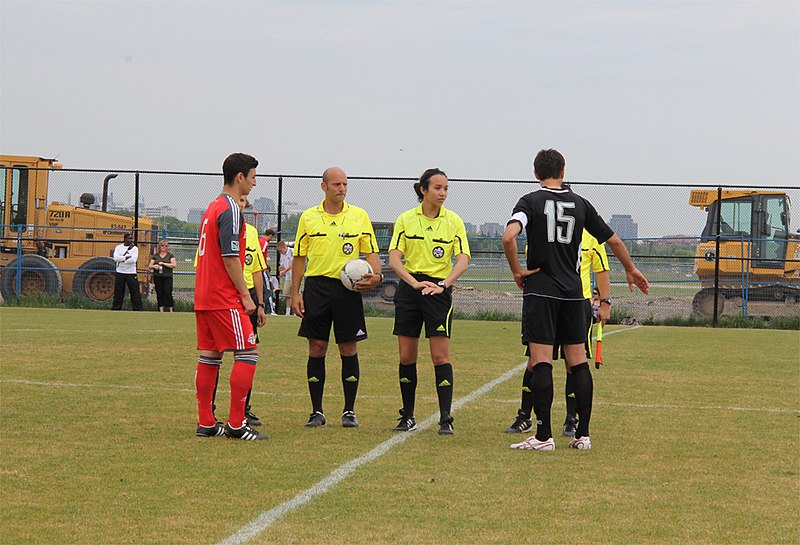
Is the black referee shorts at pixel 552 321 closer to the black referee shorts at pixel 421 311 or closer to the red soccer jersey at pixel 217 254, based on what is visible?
the black referee shorts at pixel 421 311

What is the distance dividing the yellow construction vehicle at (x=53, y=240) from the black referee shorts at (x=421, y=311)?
2042 cm

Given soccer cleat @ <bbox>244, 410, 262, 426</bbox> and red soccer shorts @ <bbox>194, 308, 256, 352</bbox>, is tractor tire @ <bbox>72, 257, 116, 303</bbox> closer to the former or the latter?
soccer cleat @ <bbox>244, 410, 262, 426</bbox>

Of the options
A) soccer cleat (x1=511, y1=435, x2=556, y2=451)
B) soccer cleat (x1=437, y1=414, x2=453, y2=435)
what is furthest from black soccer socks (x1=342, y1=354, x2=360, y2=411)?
soccer cleat (x1=511, y1=435, x2=556, y2=451)

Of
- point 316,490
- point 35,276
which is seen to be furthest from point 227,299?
point 35,276

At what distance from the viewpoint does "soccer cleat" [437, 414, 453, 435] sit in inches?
324

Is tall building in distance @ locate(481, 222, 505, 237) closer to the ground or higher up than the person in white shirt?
higher up

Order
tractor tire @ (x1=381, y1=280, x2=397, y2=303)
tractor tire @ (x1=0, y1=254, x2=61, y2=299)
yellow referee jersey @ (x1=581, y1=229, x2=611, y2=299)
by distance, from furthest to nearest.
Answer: tractor tire @ (x1=381, y1=280, x2=397, y2=303), tractor tire @ (x1=0, y1=254, x2=61, y2=299), yellow referee jersey @ (x1=581, y1=229, x2=611, y2=299)

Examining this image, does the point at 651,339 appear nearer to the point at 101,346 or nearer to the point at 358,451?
the point at 101,346

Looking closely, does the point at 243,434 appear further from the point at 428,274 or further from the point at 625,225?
the point at 625,225

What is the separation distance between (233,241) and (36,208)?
23616mm

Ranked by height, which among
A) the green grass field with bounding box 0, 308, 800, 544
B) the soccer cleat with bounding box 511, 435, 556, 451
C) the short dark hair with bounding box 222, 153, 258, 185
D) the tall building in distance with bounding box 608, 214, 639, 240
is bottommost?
the green grass field with bounding box 0, 308, 800, 544

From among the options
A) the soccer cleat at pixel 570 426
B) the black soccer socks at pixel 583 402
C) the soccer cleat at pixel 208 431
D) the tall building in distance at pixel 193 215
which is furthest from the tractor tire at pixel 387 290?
the black soccer socks at pixel 583 402

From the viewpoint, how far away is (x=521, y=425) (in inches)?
336

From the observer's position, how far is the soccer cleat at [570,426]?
8523mm
